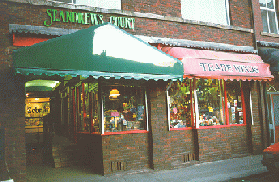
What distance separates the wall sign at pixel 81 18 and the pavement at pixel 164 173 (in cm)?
446

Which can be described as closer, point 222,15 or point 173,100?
point 173,100

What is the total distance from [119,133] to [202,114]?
3358 mm

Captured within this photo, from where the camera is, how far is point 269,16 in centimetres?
1042

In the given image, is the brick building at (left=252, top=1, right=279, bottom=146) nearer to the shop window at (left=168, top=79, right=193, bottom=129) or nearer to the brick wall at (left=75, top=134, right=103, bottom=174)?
the shop window at (left=168, top=79, right=193, bottom=129)

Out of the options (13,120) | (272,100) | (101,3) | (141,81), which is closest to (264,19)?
(272,100)

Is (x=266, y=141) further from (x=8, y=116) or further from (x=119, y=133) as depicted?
(x=8, y=116)

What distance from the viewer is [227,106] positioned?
27.8 ft

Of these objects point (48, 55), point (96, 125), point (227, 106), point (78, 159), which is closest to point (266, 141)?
point (227, 106)

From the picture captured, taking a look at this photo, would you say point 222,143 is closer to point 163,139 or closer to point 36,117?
point 163,139

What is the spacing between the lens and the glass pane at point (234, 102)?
8648 mm

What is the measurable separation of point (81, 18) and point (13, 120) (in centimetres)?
347

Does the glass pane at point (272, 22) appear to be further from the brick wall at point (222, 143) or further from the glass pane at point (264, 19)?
the brick wall at point (222, 143)

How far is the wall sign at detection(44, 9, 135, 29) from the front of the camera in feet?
20.5

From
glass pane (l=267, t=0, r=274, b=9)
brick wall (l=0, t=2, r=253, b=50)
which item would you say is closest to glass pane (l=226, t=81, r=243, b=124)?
brick wall (l=0, t=2, r=253, b=50)
